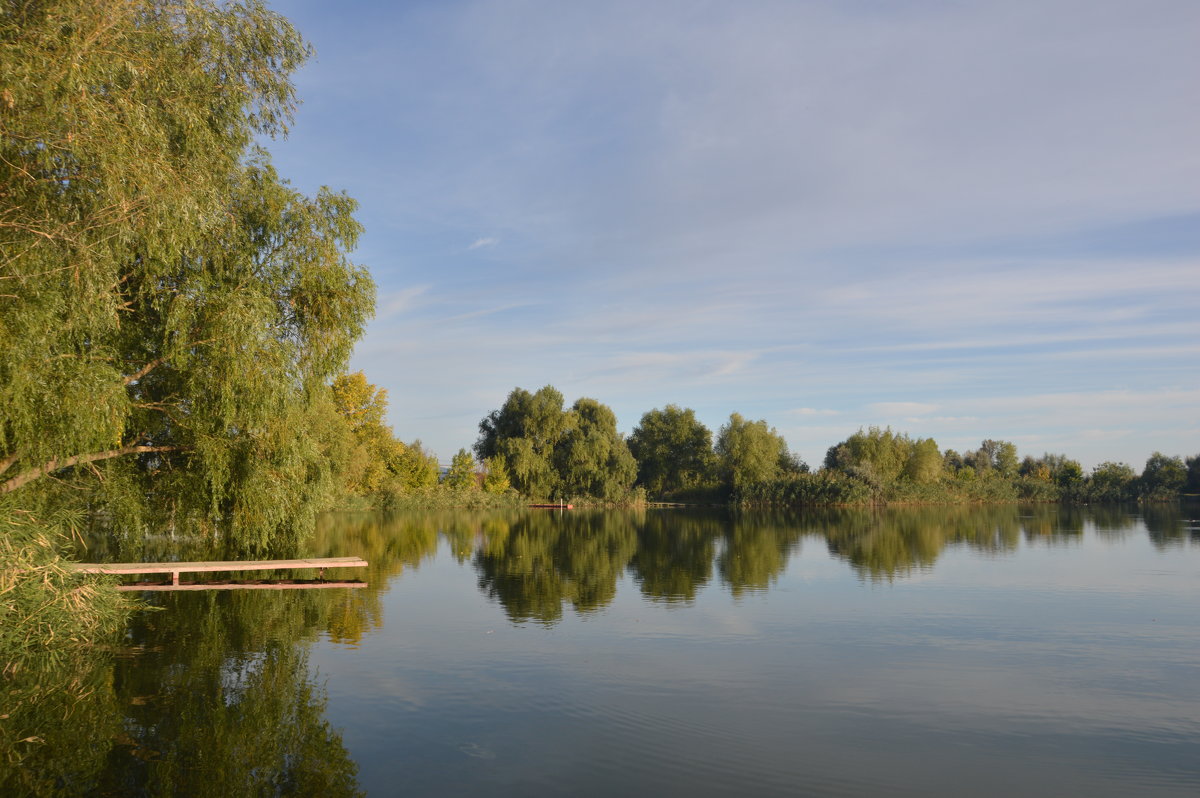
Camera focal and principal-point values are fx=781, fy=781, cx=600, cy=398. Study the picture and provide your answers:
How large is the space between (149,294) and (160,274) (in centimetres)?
54

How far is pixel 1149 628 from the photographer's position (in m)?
14.7

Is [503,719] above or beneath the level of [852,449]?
beneath

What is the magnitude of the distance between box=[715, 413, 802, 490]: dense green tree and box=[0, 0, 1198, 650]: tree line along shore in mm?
52976

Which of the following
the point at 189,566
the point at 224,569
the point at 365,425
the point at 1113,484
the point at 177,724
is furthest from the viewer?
the point at 1113,484

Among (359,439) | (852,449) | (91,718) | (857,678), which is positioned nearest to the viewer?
(91,718)

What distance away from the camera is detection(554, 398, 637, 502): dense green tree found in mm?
69062

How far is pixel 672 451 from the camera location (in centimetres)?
8194

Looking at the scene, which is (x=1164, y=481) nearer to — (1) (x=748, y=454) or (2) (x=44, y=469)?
(1) (x=748, y=454)

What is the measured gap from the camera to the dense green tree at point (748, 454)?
7088 centimetres

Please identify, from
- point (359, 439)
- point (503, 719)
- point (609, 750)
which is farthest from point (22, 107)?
point (359, 439)

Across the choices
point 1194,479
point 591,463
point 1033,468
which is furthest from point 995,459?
point 591,463

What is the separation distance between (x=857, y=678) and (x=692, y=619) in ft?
15.9

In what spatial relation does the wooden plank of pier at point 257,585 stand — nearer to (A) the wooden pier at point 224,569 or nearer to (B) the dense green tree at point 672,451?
(A) the wooden pier at point 224,569

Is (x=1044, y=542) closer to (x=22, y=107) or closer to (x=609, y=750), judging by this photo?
(x=609, y=750)
